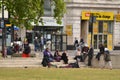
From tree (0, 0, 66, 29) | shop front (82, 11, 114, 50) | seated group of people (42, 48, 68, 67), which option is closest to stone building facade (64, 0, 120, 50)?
shop front (82, 11, 114, 50)

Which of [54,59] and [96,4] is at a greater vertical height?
[96,4]

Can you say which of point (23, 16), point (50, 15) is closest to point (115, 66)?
point (23, 16)

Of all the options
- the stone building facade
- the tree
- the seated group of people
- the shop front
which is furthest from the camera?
the shop front

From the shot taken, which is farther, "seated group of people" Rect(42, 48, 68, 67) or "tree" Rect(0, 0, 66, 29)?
"seated group of people" Rect(42, 48, 68, 67)

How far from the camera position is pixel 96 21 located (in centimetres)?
6569

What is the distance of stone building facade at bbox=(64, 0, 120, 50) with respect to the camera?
6588 centimetres

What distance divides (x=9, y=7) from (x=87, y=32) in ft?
133

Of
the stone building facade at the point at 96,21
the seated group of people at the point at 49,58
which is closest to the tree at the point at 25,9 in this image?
the seated group of people at the point at 49,58

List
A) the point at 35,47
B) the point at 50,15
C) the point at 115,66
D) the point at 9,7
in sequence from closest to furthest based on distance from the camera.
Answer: the point at 9,7, the point at 115,66, the point at 35,47, the point at 50,15

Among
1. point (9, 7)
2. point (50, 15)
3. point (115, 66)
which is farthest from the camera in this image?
point (50, 15)

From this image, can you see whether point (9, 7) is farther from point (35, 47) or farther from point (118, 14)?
point (118, 14)

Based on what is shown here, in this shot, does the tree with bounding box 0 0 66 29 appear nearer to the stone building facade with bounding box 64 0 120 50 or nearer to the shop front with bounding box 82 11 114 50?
the stone building facade with bounding box 64 0 120 50

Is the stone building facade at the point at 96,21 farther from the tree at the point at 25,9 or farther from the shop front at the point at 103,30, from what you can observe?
the tree at the point at 25,9

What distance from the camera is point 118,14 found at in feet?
222
